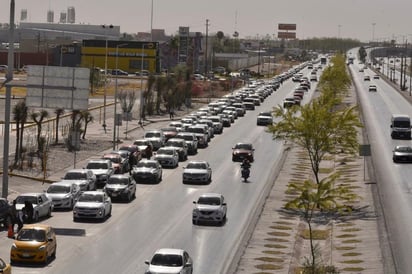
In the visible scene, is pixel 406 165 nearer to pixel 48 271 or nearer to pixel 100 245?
pixel 100 245

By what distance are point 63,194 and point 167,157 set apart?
17.2 metres

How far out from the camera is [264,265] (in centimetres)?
3203

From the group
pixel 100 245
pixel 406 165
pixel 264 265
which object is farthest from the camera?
pixel 406 165

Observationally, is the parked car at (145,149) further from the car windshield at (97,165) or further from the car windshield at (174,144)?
the car windshield at (97,165)

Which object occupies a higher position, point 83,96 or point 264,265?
point 83,96

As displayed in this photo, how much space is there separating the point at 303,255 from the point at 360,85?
510 ft

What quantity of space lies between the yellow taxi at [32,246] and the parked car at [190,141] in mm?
36263

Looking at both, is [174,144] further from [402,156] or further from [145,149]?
[402,156]

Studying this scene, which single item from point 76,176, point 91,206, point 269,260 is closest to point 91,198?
point 91,206

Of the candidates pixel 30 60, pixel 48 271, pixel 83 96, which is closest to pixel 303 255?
pixel 48 271

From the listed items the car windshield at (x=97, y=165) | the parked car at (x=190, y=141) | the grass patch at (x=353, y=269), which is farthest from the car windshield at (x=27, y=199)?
the parked car at (x=190, y=141)

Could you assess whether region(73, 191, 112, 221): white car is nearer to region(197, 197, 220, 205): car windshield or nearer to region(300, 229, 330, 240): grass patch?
region(197, 197, 220, 205): car windshield

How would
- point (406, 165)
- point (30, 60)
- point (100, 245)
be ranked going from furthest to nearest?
1. point (30, 60)
2. point (406, 165)
3. point (100, 245)

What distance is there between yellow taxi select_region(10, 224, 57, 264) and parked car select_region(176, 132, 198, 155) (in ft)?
119
